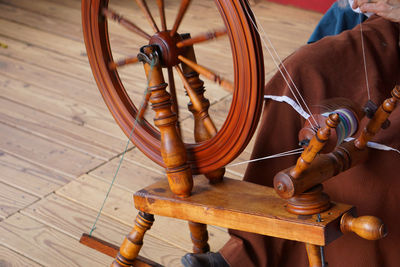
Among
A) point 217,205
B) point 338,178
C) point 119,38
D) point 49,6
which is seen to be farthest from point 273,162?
point 49,6

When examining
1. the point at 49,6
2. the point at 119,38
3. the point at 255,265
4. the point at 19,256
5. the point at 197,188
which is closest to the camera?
the point at 197,188

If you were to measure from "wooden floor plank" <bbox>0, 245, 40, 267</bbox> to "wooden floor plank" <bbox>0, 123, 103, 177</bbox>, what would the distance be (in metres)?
0.57

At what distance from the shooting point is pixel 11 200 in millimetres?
2340

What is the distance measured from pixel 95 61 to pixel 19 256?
0.78 metres

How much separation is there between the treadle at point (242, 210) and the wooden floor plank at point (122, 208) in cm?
51

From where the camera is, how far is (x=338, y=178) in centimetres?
167

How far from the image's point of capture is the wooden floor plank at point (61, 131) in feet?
9.06

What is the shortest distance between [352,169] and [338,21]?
3.12 feet

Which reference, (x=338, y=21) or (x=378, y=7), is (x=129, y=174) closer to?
(x=338, y=21)

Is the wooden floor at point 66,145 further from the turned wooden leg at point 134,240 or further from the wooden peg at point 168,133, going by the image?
the wooden peg at point 168,133

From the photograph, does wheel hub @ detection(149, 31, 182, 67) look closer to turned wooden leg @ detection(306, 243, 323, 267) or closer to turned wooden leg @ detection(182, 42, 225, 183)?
turned wooden leg @ detection(182, 42, 225, 183)

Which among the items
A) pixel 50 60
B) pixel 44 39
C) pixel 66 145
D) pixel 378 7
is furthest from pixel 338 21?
pixel 44 39

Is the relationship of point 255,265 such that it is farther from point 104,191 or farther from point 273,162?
point 104,191

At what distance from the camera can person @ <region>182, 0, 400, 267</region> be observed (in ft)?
5.26
